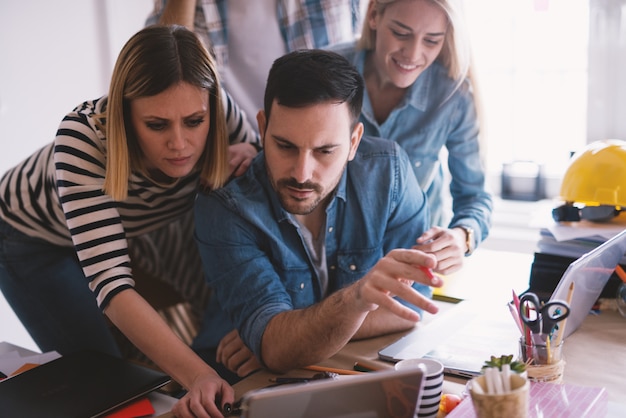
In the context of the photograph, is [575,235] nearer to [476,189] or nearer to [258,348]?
[476,189]

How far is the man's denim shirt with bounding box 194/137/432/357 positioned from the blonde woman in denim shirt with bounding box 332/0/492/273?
18 centimetres

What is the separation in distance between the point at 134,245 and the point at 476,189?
3.17ft

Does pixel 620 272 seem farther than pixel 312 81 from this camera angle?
Yes

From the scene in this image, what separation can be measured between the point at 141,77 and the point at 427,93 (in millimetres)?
760

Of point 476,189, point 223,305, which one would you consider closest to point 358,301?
point 223,305

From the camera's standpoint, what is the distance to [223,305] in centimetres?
136

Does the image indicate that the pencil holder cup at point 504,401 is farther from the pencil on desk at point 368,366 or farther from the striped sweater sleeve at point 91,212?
the striped sweater sleeve at point 91,212

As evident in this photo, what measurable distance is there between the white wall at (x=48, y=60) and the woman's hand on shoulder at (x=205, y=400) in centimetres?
198

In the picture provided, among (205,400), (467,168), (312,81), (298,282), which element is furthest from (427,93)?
(205,400)

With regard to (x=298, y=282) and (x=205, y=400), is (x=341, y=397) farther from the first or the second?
(x=298, y=282)

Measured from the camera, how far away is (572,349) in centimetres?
126

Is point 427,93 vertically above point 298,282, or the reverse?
point 427,93

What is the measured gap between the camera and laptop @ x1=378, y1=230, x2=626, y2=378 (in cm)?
117

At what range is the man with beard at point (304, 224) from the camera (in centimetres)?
123
